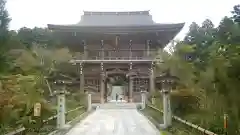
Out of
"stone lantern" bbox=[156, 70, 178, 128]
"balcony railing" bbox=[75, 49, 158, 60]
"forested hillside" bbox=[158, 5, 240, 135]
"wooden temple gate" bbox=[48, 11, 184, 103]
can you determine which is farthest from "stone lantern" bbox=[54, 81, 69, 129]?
"balcony railing" bbox=[75, 49, 158, 60]

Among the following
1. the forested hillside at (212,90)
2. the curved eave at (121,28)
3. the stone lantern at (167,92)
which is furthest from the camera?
the curved eave at (121,28)

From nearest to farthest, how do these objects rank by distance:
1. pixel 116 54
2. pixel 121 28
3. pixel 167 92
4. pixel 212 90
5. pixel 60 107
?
1. pixel 212 90
2. pixel 167 92
3. pixel 60 107
4. pixel 121 28
5. pixel 116 54

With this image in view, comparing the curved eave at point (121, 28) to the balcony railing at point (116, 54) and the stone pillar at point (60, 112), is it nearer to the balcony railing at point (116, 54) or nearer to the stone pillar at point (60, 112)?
the balcony railing at point (116, 54)

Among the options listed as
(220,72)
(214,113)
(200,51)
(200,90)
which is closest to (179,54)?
(200,90)

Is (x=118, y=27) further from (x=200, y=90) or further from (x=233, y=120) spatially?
(x=233, y=120)

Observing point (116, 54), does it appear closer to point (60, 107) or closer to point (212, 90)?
point (60, 107)

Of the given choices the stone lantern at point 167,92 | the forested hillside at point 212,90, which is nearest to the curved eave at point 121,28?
the forested hillside at point 212,90

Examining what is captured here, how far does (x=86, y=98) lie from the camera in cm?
→ 2977

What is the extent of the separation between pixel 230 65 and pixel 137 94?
29.5 meters

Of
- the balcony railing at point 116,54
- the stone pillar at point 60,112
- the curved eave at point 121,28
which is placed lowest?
the stone pillar at point 60,112

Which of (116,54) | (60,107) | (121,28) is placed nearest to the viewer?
(60,107)

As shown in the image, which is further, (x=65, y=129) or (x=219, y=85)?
(x=65, y=129)

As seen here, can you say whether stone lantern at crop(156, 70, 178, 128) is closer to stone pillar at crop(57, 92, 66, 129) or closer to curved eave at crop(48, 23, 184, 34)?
stone pillar at crop(57, 92, 66, 129)

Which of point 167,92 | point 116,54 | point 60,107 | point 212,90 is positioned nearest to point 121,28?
point 116,54
